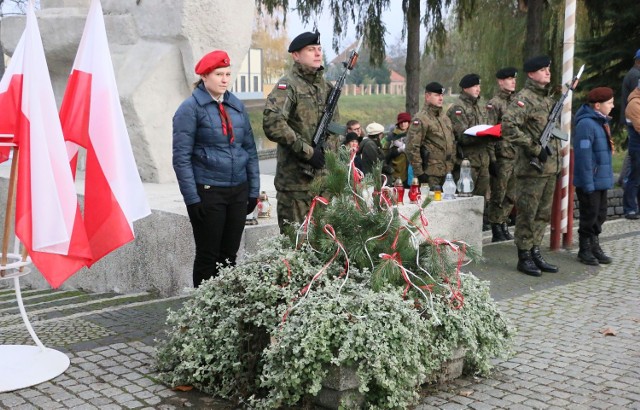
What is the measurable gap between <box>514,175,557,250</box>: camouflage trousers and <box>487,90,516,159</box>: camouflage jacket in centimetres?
146

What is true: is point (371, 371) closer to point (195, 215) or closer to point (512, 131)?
point (195, 215)

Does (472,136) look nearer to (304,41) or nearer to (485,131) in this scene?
(485,131)

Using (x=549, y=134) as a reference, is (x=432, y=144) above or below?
below

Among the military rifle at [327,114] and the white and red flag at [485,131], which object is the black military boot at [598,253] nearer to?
the white and red flag at [485,131]

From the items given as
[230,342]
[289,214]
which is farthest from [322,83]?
[230,342]

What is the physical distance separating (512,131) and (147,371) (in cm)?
439

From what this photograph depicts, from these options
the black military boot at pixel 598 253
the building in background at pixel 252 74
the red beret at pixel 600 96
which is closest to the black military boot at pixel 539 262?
the black military boot at pixel 598 253

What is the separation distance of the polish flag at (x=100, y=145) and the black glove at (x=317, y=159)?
5.17 feet

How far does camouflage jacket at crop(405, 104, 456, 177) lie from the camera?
30.4 ft

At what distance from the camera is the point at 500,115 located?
9953 millimetres

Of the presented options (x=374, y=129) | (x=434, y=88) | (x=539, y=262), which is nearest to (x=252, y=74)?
(x=374, y=129)

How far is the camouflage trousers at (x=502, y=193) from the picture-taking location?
9711 mm

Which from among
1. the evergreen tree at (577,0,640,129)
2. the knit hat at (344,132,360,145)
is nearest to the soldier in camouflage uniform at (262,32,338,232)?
the knit hat at (344,132,360,145)

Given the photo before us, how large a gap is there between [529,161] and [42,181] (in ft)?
16.0
